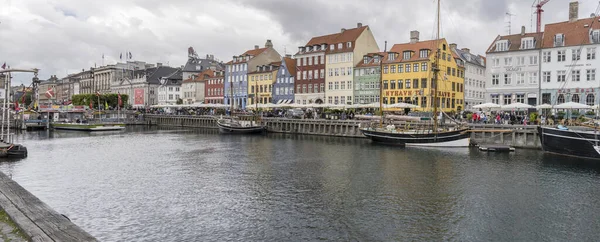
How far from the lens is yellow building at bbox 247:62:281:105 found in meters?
91.3

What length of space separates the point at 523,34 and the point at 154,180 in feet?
178

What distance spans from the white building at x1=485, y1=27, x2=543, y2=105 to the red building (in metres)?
61.5

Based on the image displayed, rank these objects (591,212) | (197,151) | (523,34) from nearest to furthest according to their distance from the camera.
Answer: (591,212) < (197,151) < (523,34)

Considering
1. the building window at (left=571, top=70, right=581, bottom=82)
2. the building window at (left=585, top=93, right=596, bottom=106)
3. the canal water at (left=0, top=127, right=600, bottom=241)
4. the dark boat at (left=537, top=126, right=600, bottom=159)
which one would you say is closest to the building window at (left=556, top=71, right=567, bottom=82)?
the building window at (left=571, top=70, right=581, bottom=82)

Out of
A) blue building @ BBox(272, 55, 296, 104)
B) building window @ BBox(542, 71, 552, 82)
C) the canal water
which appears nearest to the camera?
the canal water

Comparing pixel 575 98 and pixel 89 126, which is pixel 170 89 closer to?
pixel 89 126

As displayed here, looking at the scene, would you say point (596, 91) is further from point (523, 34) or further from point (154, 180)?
point (154, 180)

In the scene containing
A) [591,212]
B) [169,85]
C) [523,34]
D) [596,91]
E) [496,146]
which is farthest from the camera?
[169,85]

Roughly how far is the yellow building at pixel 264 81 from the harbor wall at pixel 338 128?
13671 mm

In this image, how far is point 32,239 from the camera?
8938mm

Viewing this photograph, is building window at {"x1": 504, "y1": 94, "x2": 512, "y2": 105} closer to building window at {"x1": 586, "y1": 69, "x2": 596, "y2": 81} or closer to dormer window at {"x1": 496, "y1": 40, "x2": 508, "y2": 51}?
dormer window at {"x1": 496, "y1": 40, "x2": 508, "y2": 51}

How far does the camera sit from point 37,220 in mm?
10266

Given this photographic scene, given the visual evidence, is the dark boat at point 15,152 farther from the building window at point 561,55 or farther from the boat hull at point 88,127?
the building window at point 561,55

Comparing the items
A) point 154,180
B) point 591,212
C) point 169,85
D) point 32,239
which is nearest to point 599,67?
point 591,212
